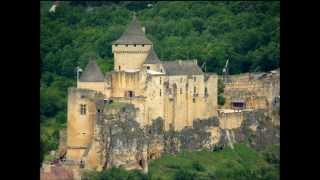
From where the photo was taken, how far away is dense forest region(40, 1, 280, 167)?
3222 cm

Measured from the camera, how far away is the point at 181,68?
27016mm

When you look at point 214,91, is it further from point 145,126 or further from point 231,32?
point 231,32

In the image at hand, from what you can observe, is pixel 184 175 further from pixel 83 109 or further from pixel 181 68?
pixel 181 68

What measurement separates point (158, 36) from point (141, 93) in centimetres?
1186

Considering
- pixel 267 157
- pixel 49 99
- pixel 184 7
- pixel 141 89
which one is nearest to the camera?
pixel 141 89

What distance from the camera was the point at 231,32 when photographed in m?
37.8

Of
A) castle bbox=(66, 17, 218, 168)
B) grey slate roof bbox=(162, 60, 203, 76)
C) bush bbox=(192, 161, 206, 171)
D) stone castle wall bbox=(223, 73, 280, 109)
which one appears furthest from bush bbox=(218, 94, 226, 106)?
bush bbox=(192, 161, 206, 171)

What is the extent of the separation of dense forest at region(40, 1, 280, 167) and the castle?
1.63 meters

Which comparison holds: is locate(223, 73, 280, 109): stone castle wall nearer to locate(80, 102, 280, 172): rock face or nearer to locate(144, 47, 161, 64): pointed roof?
locate(80, 102, 280, 172): rock face

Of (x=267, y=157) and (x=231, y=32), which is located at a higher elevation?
(x=231, y=32)

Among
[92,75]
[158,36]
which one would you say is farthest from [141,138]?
[158,36]
